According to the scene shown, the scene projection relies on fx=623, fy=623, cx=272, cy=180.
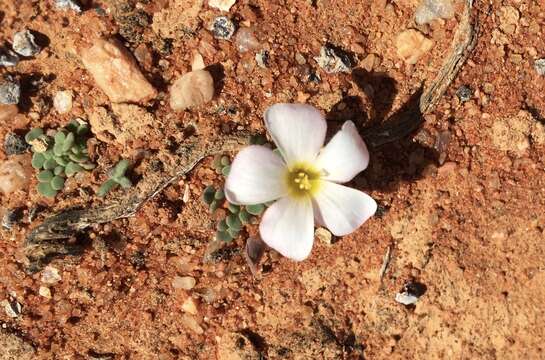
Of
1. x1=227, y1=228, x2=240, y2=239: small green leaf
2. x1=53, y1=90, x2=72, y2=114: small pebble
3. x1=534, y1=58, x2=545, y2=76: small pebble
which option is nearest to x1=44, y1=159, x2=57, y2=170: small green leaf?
x1=53, y1=90, x2=72, y2=114: small pebble

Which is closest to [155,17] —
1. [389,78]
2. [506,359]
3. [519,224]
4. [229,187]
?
[229,187]

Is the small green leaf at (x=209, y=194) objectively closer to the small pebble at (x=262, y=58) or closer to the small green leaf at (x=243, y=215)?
the small green leaf at (x=243, y=215)

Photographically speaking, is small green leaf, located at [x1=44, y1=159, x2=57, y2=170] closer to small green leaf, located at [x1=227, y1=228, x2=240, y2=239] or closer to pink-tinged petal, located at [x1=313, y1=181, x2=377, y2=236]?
small green leaf, located at [x1=227, y1=228, x2=240, y2=239]

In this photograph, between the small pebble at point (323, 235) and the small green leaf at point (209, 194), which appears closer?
the small green leaf at point (209, 194)

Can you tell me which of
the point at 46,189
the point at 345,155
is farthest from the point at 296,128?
the point at 46,189

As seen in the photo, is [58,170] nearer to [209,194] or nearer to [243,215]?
[209,194]

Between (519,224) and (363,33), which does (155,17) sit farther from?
(519,224)

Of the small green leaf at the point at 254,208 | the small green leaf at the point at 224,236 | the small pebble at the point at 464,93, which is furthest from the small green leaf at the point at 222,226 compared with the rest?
the small pebble at the point at 464,93
